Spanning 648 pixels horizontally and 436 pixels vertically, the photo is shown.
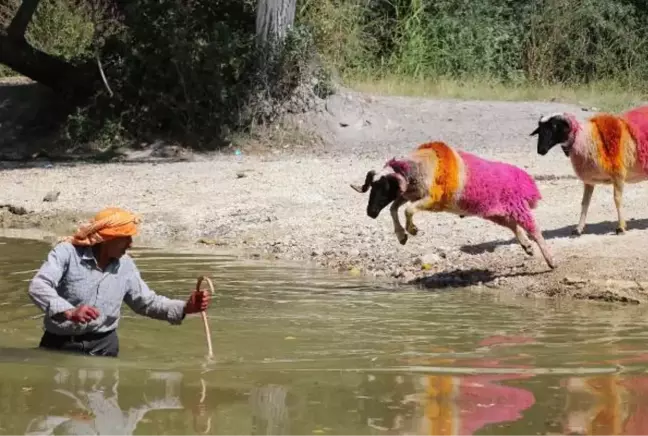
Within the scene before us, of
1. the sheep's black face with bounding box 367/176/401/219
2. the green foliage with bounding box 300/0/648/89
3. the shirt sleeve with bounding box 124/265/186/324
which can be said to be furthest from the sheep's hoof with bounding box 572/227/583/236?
the green foliage with bounding box 300/0/648/89

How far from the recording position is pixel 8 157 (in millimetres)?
21484

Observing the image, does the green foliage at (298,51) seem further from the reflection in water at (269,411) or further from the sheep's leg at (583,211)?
the reflection in water at (269,411)

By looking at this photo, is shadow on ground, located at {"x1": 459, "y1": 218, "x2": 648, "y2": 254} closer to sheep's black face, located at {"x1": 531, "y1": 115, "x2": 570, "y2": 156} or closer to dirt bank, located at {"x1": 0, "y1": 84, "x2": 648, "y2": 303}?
dirt bank, located at {"x1": 0, "y1": 84, "x2": 648, "y2": 303}

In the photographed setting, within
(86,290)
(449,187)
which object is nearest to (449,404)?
(86,290)

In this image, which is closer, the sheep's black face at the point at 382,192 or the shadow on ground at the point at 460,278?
the sheep's black face at the point at 382,192

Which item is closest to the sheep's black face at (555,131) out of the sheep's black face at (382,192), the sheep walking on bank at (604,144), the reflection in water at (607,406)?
the sheep walking on bank at (604,144)

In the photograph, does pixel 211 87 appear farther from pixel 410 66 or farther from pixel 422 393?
pixel 422 393

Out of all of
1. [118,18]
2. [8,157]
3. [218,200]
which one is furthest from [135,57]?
[218,200]

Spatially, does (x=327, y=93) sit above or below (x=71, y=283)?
above

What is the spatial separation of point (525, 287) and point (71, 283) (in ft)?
16.4

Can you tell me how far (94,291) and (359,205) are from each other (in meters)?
7.63

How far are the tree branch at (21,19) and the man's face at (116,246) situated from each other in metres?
15.4

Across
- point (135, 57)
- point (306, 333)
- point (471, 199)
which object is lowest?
point (306, 333)

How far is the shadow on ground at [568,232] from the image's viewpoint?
1209cm
